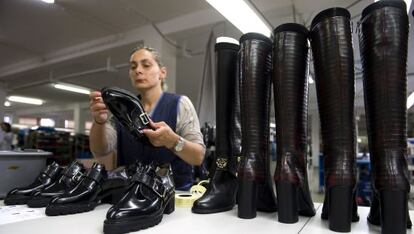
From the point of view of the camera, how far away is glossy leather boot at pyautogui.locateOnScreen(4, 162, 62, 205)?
711 mm

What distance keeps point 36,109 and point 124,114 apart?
48.8 ft

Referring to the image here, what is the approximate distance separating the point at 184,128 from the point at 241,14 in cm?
199

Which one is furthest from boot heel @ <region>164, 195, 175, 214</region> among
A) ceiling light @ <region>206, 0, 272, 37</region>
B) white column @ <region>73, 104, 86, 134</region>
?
white column @ <region>73, 104, 86, 134</region>

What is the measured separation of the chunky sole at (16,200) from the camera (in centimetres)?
71

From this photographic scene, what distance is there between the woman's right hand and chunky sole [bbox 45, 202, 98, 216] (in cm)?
29

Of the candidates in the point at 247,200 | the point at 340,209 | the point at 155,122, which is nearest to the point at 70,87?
the point at 155,122

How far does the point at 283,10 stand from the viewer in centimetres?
382

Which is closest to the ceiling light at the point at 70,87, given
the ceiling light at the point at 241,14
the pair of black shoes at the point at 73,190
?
the ceiling light at the point at 241,14

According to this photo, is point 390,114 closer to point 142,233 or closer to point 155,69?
point 142,233

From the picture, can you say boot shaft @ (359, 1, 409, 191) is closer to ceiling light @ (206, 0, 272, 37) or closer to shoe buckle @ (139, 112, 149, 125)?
shoe buckle @ (139, 112, 149, 125)

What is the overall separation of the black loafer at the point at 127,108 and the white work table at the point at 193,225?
200 mm

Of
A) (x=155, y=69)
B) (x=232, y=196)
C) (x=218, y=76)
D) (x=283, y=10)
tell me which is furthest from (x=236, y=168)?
(x=283, y=10)

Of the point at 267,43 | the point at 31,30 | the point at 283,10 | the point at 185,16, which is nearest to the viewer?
the point at 267,43

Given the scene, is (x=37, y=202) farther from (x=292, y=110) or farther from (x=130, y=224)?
(x=292, y=110)
